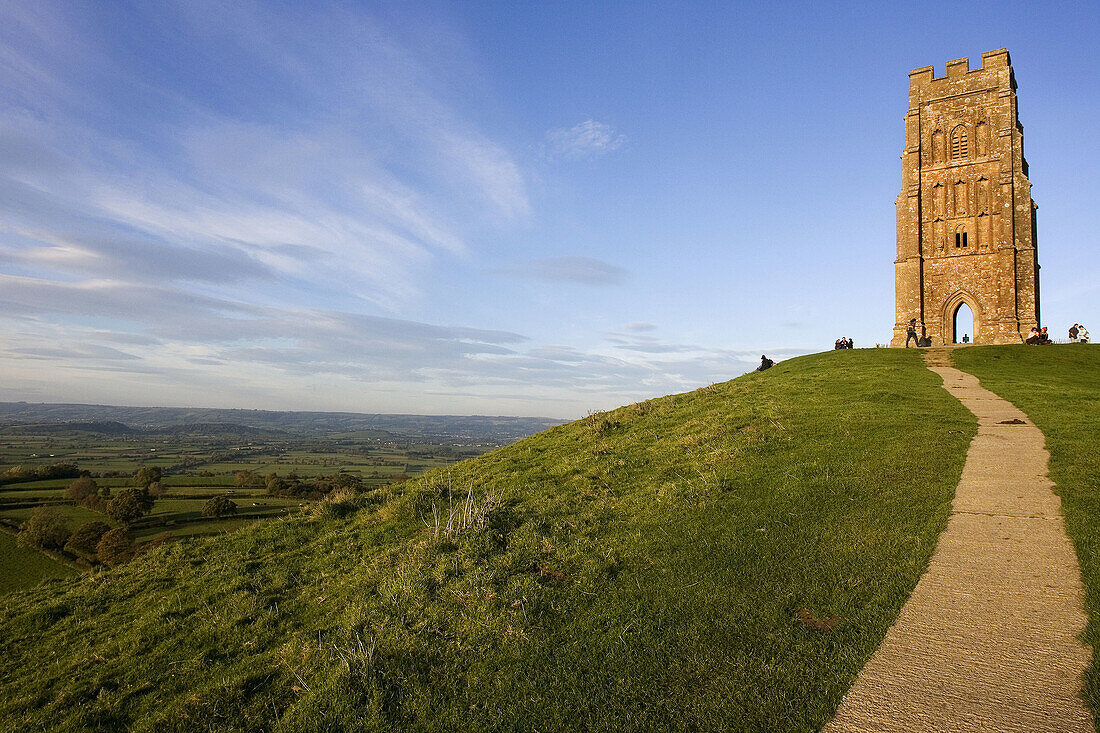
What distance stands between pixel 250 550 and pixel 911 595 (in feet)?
49.5

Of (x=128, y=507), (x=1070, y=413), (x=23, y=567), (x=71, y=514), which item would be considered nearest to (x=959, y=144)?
(x=1070, y=413)

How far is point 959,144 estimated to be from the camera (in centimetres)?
4475

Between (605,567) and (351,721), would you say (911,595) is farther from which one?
(351,721)

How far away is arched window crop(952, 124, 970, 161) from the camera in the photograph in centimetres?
4453

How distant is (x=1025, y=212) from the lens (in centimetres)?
4109

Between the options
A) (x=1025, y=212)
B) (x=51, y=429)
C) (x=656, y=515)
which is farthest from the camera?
(x=51, y=429)

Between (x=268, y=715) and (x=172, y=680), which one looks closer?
(x=268, y=715)

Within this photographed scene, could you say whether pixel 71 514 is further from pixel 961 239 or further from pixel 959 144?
pixel 959 144

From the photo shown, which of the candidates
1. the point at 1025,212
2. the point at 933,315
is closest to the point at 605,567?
the point at 933,315

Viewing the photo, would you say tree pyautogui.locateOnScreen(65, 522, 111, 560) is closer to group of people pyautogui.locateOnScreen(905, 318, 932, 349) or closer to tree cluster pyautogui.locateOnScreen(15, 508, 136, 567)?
tree cluster pyautogui.locateOnScreen(15, 508, 136, 567)

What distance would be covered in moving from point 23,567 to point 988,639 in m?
37.1

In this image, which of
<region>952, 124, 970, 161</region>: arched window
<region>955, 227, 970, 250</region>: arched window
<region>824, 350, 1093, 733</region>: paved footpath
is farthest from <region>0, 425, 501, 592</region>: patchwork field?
<region>952, 124, 970, 161</region>: arched window

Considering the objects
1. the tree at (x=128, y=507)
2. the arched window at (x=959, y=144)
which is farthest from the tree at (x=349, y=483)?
the arched window at (x=959, y=144)

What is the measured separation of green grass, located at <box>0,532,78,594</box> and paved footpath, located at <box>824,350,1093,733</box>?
29607 millimetres
